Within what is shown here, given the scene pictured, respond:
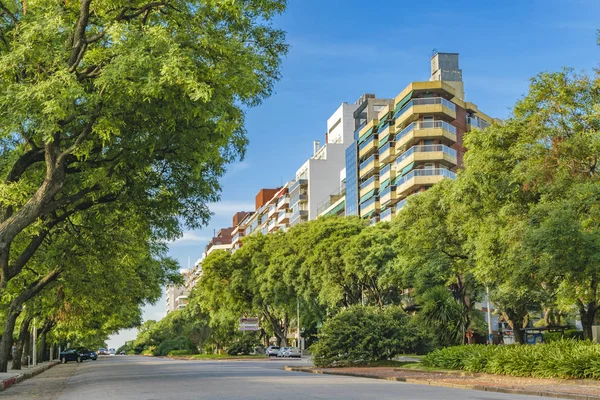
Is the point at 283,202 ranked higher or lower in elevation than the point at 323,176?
lower

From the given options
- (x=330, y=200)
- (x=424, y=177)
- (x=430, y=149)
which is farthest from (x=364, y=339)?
(x=330, y=200)

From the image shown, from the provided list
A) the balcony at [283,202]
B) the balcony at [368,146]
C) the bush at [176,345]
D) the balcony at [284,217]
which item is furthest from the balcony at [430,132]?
the bush at [176,345]

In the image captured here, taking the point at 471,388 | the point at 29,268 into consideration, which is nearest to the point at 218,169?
the point at 471,388

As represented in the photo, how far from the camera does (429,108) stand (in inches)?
3083

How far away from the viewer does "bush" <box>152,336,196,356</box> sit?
112m

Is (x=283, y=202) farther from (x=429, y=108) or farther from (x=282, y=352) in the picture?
(x=282, y=352)

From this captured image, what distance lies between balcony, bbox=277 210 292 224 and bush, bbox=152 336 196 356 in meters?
25.2

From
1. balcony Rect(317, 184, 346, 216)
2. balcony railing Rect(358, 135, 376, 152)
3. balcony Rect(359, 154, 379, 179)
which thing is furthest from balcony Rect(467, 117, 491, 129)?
balcony Rect(317, 184, 346, 216)

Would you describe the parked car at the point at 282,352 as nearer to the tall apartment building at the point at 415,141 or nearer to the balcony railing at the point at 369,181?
the tall apartment building at the point at 415,141

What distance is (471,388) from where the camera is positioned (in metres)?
19.7

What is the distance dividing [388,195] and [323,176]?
117ft

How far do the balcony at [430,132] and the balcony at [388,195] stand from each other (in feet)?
18.9

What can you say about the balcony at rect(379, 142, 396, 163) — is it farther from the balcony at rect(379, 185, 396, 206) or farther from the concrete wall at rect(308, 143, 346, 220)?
the concrete wall at rect(308, 143, 346, 220)

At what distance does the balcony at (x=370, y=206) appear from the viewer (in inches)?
3450
